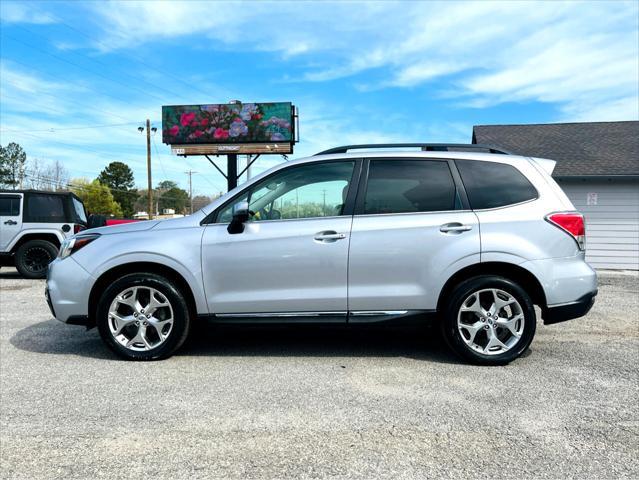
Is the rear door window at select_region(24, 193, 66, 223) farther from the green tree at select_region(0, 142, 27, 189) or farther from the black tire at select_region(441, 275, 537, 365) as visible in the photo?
the green tree at select_region(0, 142, 27, 189)

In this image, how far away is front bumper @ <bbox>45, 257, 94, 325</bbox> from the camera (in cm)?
420

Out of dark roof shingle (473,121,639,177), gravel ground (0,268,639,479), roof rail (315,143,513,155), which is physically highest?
dark roof shingle (473,121,639,177)

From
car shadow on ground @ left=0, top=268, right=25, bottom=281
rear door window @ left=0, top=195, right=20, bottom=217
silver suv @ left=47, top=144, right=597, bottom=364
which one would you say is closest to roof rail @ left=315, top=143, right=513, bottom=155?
silver suv @ left=47, top=144, right=597, bottom=364

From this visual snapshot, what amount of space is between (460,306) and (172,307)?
2473 millimetres

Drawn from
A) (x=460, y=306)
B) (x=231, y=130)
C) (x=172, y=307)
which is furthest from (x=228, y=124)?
(x=460, y=306)

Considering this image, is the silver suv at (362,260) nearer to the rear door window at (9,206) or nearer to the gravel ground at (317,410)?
the gravel ground at (317,410)

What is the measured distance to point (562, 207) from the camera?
4074mm

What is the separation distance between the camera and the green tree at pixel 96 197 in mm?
76500

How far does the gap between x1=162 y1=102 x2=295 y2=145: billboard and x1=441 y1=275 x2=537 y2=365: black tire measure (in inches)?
899

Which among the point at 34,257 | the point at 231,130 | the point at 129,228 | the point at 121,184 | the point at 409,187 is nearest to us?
the point at 409,187

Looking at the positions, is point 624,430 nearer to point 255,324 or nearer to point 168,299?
point 255,324

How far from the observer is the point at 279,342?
4855mm

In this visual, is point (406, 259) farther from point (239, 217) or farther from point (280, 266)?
point (239, 217)

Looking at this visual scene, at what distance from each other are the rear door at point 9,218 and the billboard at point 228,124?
16.7 meters
